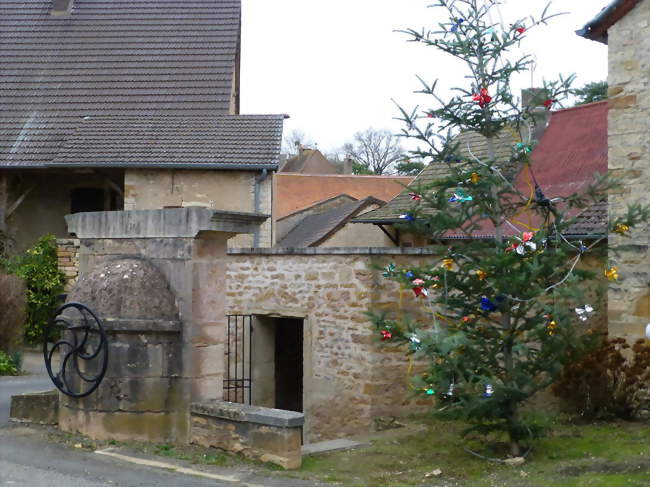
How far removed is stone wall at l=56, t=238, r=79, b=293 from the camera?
18.1m

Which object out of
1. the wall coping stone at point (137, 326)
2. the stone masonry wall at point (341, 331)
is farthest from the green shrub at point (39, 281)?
the wall coping stone at point (137, 326)

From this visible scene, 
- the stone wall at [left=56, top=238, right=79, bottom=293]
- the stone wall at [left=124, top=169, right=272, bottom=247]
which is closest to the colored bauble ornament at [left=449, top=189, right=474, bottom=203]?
the stone wall at [left=124, top=169, right=272, bottom=247]

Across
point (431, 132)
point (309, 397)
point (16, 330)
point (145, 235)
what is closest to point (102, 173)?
point (16, 330)

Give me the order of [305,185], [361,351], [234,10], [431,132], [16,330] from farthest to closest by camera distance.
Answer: [305,185] → [234,10] → [16,330] → [361,351] → [431,132]

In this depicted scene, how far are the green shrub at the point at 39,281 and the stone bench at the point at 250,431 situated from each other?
10656 millimetres

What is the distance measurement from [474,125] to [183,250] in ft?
9.85

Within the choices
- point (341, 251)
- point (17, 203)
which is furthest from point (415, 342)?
point (17, 203)

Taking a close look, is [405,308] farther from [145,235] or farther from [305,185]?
[305,185]

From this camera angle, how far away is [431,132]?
25.1 ft

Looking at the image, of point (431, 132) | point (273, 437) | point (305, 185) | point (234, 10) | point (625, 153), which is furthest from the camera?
point (305, 185)

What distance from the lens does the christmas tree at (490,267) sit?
23.5 feet

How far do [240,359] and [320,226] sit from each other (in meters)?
11.5

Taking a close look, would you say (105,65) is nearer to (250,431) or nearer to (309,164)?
(250,431)

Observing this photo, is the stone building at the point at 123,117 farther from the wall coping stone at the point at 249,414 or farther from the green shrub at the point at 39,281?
the wall coping stone at the point at 249,414
